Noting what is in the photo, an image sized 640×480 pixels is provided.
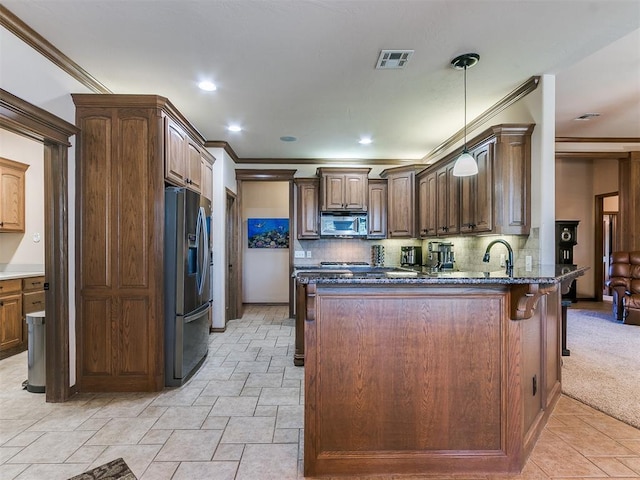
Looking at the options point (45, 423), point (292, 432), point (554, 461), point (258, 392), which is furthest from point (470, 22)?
point (45, 423)

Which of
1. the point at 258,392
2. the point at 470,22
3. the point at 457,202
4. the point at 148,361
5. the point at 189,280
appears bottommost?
the point at 258,392

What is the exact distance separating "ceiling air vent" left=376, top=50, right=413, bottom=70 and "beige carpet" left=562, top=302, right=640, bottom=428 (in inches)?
121

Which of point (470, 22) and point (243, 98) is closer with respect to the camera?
point (470, 22)

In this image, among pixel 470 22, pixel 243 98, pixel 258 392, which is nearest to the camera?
pixel 470 22

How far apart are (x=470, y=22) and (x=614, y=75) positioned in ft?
6.94

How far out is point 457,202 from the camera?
4039mm

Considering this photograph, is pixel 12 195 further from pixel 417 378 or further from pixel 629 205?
pixel 629 205

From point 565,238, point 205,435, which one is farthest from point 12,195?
point 565,238

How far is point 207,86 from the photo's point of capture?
10.4 feet

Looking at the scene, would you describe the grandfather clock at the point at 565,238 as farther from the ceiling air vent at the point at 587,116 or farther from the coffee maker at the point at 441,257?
the coffee maker at the point at 441,257

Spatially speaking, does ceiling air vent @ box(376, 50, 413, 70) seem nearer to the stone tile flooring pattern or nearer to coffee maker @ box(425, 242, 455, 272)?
coffee maker @ box(425, 242, 455, 272)

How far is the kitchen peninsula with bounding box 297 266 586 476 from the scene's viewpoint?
1811mm

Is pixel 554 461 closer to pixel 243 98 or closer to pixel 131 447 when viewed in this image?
pixel 131 447

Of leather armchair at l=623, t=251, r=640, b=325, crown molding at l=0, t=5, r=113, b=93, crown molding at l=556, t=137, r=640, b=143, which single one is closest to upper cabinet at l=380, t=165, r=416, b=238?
crown molding at l=556, t=137, r=640, b=143
